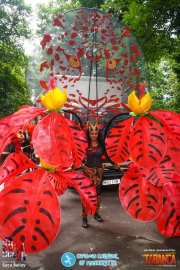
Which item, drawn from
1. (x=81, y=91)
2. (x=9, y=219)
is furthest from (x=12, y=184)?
(x=81, y=91)

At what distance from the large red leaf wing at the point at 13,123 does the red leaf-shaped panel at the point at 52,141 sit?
213 mm

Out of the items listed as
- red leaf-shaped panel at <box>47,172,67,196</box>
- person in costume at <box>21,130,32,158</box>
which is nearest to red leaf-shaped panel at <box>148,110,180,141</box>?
red leaf-shaped panel at <box>47,172,67,196</box>

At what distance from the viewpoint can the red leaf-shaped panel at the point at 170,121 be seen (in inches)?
75.2

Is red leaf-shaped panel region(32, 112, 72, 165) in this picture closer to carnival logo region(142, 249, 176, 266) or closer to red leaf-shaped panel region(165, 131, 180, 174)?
red leaf-shaped panel region(165, 131, 180, 174)

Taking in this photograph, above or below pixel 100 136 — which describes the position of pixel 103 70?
above

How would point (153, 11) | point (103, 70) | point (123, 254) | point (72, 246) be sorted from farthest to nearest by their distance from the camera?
point (153, 11), point (103, 70), point (72, 246), point (123, 254)

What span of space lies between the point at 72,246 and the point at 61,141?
4.74ft

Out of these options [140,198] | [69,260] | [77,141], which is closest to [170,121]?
[140,198]

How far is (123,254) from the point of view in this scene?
236 centimetres

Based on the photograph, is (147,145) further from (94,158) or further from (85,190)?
(94,158)

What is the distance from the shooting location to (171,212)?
200 centimetres

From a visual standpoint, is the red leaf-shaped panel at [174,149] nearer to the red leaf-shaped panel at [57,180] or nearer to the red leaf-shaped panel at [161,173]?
the red leaf-shaped panel at [161,173]

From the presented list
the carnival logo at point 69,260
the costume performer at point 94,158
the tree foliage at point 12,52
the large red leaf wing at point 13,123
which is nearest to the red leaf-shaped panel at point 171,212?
the carnival logo at point 69,260

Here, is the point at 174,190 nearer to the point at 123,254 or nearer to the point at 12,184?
the point at 123,254
